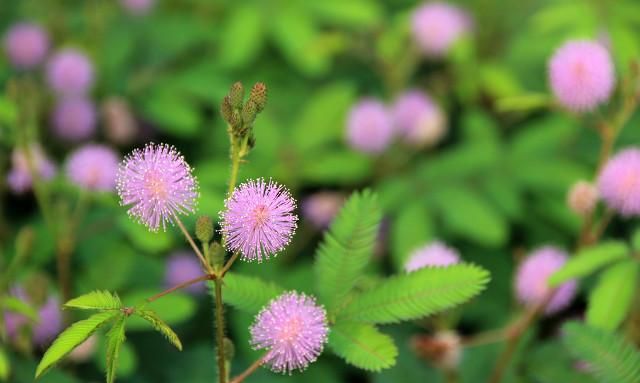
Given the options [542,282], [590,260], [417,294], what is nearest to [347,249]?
[417,294]

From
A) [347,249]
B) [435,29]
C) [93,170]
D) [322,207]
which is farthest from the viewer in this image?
[435,29]

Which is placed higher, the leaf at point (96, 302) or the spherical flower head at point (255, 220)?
the spherical flower head at point (255, 220)

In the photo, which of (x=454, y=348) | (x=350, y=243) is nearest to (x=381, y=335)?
(x=350, y=243)

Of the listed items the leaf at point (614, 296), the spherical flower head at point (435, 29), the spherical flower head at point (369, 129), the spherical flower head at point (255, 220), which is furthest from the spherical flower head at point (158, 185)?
the spherical flower head at point (435, 29)

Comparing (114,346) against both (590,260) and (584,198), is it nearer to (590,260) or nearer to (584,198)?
(590,260)

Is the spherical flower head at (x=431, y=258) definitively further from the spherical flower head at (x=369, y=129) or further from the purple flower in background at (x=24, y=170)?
the purple flower in background at (x=24, y=170)

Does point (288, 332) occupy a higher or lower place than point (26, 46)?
lower

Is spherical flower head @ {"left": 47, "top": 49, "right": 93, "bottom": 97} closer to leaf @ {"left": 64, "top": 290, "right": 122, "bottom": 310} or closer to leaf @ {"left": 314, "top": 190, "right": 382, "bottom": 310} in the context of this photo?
leaf @ {"left": 314, "top": 190, "right": 382, "bottom": 310}
